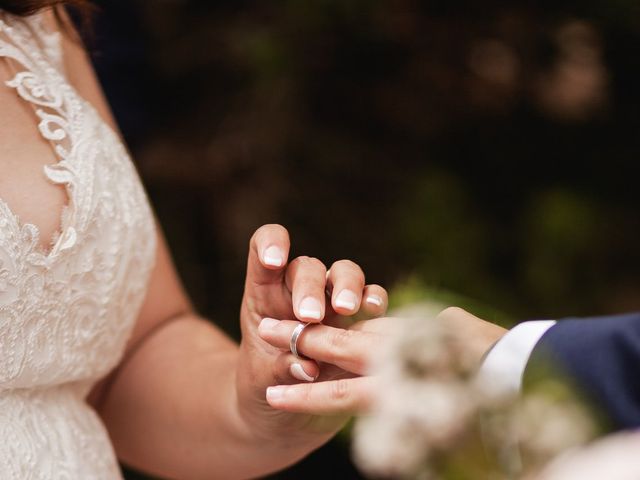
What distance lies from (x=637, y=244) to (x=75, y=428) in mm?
2081

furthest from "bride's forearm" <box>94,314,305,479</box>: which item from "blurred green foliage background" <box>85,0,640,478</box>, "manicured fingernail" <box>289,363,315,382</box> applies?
"blurred green foliage background" <box>85,0,640,478</box>

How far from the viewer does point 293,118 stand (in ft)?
8.70

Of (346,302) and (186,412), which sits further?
(186,412)

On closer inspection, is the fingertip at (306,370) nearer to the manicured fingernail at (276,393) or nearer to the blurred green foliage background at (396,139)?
the manicured fingernail at (276,393)

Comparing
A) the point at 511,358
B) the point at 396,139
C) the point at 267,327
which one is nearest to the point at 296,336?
the point at 267,327

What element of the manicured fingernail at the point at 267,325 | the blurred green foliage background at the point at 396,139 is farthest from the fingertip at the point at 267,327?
the blurred green foliage background at the point at 396,139

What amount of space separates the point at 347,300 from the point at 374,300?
4 centimetres

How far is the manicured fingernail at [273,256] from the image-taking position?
0.93 metres

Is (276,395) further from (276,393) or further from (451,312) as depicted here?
(451,312)

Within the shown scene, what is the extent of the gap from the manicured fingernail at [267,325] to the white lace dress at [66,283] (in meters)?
0.28

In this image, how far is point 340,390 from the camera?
79 cm

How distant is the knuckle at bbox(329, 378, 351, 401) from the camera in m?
0.78

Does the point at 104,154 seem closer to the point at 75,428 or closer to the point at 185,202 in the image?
the point at 75,428

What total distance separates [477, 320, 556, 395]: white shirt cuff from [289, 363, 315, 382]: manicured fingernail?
0.31 m
